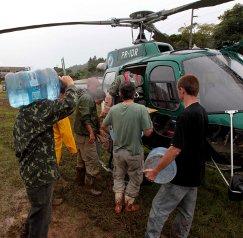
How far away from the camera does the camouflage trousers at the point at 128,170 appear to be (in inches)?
204

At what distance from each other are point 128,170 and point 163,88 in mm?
1560

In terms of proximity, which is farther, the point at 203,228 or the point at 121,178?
the point at 121,178

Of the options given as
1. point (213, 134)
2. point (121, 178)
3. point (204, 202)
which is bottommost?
point (204, 202)

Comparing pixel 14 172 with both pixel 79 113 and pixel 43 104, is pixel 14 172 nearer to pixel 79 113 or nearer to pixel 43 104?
pixel 79 113

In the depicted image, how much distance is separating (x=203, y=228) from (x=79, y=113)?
2.69m

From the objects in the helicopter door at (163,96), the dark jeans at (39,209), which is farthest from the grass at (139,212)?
the dark jeans at (39,209)

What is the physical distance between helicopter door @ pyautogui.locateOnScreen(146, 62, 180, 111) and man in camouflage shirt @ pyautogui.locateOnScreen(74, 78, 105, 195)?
2.94 feet

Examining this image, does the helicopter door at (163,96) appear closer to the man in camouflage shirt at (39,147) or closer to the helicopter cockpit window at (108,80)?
the helicopter cockpit window at (108,80)

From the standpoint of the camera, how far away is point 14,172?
741 cm

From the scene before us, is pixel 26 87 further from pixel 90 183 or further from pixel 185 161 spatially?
pixel 90 183

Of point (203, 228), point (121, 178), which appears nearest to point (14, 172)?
point (121, 178)

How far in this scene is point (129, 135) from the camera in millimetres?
5090

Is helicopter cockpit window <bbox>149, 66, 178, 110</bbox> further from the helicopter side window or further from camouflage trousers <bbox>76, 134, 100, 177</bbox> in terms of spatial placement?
the helicopter side window

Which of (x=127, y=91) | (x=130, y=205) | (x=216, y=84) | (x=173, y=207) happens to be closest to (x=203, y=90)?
(x=216, y=84)
